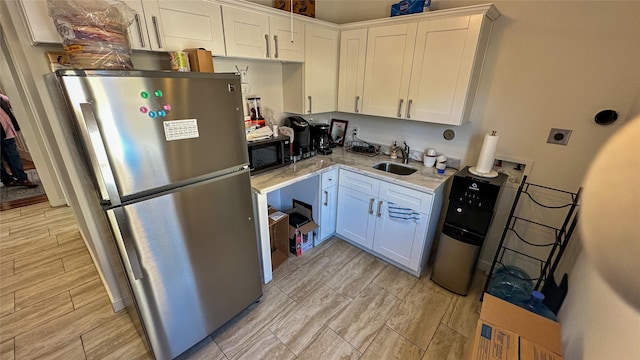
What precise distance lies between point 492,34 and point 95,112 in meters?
2.50

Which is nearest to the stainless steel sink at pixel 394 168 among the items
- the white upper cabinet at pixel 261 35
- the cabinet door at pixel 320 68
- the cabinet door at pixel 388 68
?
the cabinet door at pixel 388 68

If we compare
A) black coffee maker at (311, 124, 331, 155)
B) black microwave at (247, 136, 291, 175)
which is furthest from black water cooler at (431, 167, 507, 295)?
black microwave at (247, 136, 291, 175)

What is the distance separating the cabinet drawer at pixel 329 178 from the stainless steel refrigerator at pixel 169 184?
0.89 metres

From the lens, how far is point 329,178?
2389mm

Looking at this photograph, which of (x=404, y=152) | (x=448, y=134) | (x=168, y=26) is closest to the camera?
(x=168, y=26)

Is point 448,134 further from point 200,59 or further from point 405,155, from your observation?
point 200,59

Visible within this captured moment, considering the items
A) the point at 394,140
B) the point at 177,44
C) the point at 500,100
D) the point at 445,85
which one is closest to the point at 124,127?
the point at 177,44

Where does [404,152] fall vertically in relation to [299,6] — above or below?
below

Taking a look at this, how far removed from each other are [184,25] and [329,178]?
5.09 feet

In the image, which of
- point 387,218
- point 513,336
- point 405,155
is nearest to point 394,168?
point 405,155

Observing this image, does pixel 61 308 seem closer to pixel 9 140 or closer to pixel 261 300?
pixel 261 300

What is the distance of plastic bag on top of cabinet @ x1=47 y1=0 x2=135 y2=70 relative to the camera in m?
1.09

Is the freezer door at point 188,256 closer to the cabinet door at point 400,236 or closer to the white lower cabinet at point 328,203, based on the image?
the white lower cabinet at point 328,203

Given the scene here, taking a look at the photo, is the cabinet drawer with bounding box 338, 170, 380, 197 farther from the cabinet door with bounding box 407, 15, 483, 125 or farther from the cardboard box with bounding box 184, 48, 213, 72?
the cardboard box with bounding box 184, 48, 213, 72
